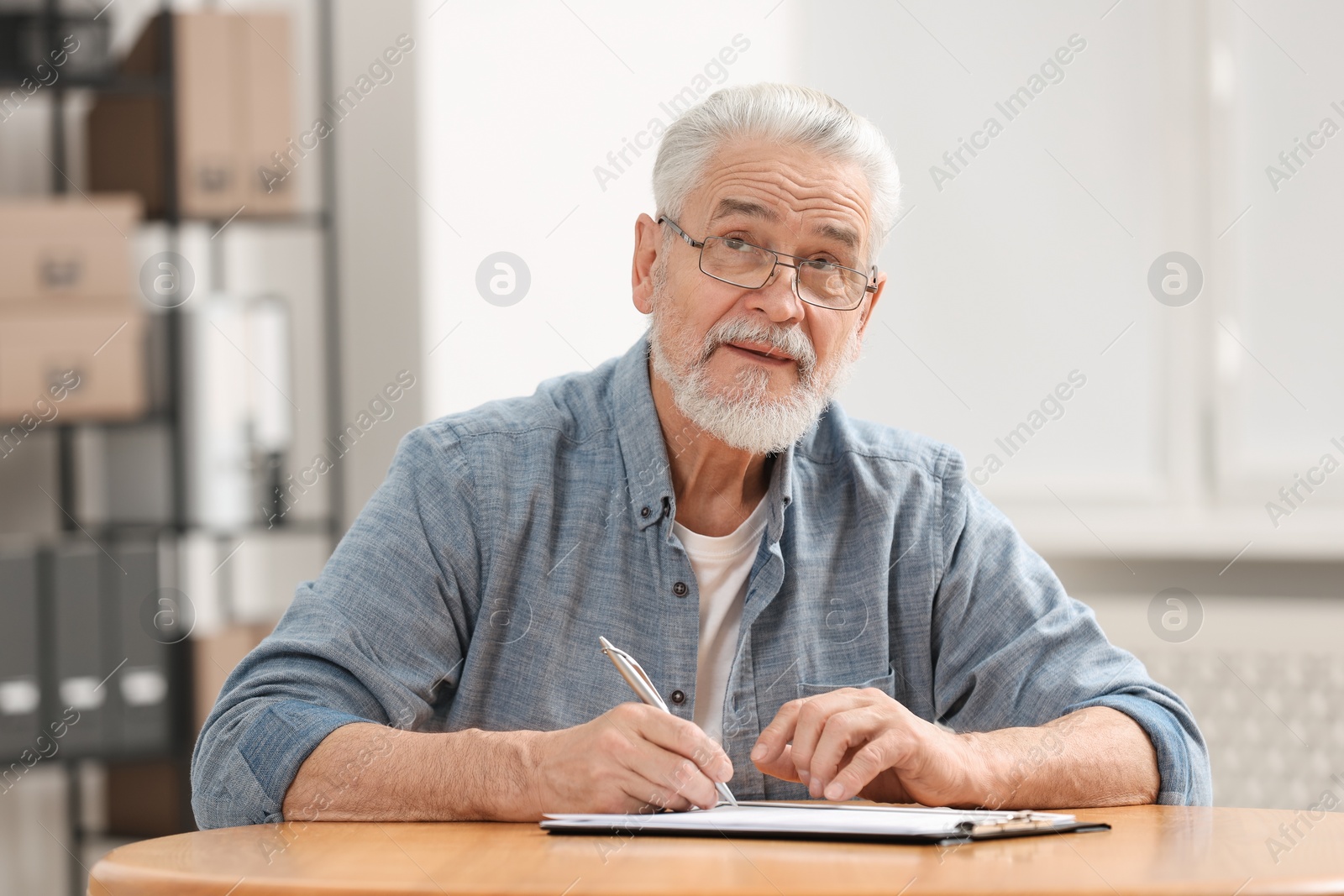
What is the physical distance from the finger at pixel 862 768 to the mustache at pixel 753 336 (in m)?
0.54

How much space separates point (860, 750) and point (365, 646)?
1.75ft

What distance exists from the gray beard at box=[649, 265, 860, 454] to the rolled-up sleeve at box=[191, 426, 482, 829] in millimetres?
282

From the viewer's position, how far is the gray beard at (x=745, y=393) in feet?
4.98

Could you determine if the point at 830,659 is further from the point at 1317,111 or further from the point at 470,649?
the point at 1317,111

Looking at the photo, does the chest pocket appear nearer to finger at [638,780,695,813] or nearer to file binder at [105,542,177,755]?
finger at [638,780,695,813]

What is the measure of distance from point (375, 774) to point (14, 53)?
2284 millimetres

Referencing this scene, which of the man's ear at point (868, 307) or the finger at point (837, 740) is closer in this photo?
the finger at point (837, 740)

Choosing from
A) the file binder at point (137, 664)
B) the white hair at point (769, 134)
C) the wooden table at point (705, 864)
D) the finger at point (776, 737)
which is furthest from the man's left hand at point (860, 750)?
the file binder at point (137, 664)

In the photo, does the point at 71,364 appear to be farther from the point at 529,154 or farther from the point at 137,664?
the point at 529,154

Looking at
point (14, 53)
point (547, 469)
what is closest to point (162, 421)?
point (14, 53)

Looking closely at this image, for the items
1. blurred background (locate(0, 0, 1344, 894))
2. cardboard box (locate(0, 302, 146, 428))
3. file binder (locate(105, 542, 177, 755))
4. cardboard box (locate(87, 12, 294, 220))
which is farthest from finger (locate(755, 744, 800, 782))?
cardboard box (locate(87, 12, 294, 220))

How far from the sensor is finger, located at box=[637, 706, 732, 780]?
108cm

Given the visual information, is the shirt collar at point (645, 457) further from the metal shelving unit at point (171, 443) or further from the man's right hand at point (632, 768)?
the metal shelving unit at point (171, 443)

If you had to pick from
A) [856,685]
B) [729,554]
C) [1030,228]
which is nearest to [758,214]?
[729,554]
